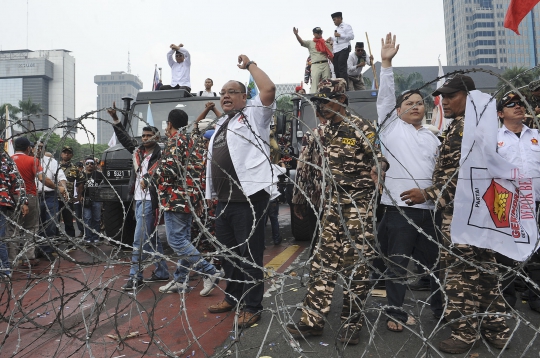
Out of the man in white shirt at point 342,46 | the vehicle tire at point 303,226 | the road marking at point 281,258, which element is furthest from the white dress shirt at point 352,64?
the road marking at point 281,258

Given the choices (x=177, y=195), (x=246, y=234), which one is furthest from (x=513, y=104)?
(x=177, y=195)

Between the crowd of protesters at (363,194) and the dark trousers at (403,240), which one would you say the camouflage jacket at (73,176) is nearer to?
the crowd of protesters at (363,194)

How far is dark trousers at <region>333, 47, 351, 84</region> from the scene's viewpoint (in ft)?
35.0

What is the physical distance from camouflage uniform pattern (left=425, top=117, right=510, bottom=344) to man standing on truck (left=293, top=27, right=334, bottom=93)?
304 inches

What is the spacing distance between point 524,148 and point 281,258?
3435mm

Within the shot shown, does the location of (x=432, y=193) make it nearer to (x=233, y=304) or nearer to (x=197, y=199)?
(x=233, y=304)

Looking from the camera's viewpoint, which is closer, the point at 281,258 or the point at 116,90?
the point at 281,258

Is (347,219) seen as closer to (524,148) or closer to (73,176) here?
(524,148)

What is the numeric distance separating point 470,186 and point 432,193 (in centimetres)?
37

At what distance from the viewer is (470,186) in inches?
116

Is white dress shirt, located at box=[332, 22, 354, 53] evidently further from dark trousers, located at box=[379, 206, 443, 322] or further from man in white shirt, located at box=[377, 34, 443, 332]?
dark trousers, located at box=[379, 206, 443, 322]

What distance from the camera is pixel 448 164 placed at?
10.8ft

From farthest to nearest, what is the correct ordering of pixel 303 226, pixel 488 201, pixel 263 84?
1. pixel 303 226
2. pixel 263 84
3. pixel 488 201

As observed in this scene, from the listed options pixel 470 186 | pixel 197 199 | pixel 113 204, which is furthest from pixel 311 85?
pixel 470 186
